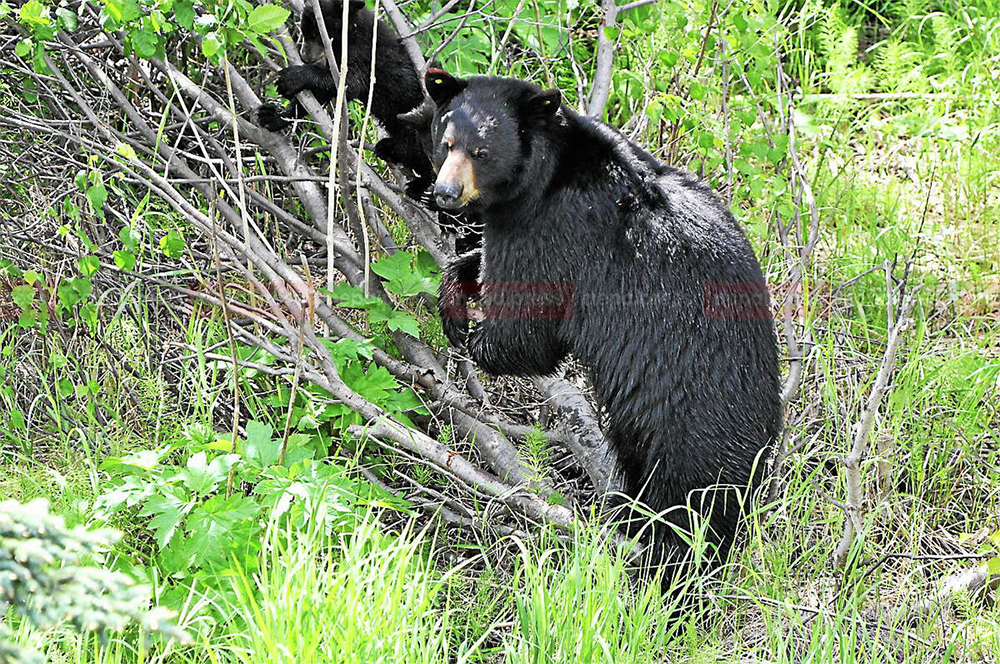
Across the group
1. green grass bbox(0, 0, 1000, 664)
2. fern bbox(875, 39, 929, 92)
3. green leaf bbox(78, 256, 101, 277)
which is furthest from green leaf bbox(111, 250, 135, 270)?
fern bbox(875, 39, 929, 92)

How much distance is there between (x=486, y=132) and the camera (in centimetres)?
336

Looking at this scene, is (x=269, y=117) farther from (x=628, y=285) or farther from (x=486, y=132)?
(x=628, y=285)

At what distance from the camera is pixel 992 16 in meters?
5.53

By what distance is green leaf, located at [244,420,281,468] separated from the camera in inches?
128

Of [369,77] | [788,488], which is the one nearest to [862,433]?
[788,488]

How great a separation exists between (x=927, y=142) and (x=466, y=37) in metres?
2.28

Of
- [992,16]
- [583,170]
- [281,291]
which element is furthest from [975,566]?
[992,16]

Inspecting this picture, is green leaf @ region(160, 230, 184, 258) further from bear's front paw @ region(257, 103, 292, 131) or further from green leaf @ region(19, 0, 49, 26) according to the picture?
bear's front paw @ region(257, 103, 292, 131)

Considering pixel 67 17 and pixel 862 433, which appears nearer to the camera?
pixel 862 433

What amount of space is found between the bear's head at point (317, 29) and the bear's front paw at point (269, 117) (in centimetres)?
24

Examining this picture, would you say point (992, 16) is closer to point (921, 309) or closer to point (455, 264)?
point (921, 309)

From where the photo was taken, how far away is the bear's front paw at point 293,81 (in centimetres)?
405

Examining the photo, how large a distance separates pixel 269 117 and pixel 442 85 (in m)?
1.02

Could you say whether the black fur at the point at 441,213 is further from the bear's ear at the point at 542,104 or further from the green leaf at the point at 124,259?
the green leaf at the point at 124,259
